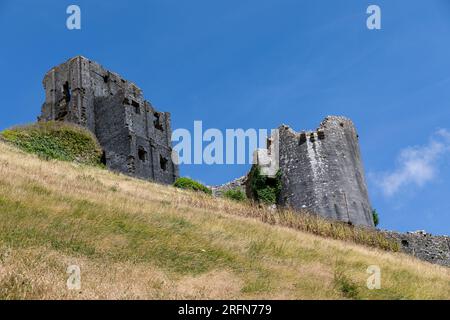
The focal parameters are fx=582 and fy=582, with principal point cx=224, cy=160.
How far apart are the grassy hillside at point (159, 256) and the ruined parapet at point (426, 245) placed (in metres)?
11.9

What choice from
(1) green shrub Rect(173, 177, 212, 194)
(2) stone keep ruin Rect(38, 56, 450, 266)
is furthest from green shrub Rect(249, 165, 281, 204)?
(1) green shrub Rect(173, 177, 212, 194)

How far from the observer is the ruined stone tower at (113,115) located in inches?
1929

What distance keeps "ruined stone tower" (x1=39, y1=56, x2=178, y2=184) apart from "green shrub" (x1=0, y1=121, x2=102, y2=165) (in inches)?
129

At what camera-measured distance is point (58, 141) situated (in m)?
42.8

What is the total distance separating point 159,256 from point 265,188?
19.6 m

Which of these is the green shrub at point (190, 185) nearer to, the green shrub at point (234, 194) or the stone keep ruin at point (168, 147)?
the stone keep ruin at point (168, 147)

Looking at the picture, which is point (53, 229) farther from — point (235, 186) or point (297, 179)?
point (235, 186)

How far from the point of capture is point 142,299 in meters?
11.1

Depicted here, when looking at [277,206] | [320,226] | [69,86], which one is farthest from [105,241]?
[69,86]

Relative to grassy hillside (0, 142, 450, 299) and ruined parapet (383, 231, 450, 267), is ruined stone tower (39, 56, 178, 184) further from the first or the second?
grassy hillside (0, 142, 450, 299)

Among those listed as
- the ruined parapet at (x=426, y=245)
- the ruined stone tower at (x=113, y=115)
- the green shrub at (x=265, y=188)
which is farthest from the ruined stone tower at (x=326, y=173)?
the ruined stone tower at (x=113, y=115)

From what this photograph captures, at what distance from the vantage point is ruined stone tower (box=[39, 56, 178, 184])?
4900 cm

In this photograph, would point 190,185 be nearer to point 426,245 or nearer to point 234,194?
point 234,194
